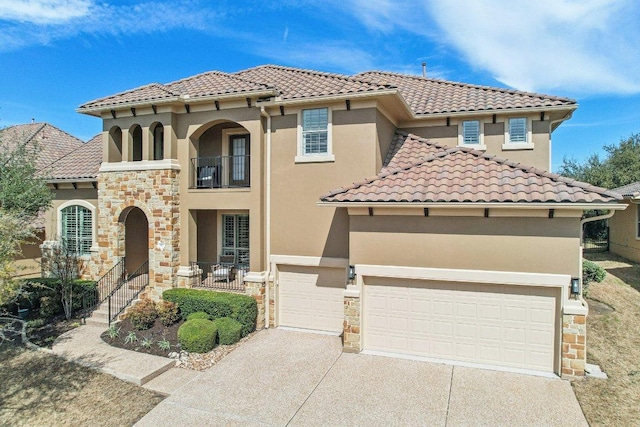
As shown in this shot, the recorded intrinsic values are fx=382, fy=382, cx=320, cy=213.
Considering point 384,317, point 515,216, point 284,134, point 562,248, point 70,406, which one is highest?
point 284,134

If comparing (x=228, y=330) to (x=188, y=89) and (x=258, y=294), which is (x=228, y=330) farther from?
(x=188, y=89)

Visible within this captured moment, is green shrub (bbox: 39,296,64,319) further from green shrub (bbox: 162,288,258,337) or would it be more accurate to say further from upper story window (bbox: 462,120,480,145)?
upper story window (bbox: 462,120,480,145)

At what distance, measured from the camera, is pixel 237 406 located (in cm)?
805

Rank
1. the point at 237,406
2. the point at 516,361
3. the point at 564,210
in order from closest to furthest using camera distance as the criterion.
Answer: the point at 237,406
the point at 564,210
the point at 516,361

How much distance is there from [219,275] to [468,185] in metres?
9.48

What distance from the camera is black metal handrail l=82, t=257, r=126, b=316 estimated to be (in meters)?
14.6

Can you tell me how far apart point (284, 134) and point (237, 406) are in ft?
27.6

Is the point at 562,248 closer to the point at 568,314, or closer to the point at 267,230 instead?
the point at 568,314

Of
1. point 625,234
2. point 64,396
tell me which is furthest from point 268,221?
point 625,234

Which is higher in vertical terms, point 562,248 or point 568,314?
point 562,248

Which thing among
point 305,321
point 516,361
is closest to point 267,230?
point 305,321

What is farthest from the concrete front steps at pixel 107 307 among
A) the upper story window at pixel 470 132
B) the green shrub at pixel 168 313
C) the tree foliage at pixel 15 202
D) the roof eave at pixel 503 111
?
the upper story window at pixel 470 132

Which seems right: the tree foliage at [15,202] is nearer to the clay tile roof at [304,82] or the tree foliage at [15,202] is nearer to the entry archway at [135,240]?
the entry archway at [135,240]

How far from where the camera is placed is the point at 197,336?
10828 mm
